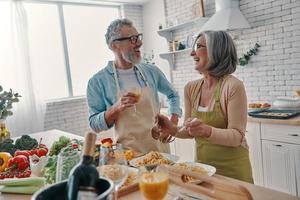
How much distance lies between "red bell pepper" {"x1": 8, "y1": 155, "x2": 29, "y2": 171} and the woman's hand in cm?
108

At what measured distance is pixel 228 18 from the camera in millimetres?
3717

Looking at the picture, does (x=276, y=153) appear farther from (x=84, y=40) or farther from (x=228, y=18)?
(x=84, y=40)

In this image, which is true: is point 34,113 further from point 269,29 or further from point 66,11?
point 269,29

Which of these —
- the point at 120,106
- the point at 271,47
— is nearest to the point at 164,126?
the point at 120,106

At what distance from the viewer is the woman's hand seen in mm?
1492

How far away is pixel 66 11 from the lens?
5199mm

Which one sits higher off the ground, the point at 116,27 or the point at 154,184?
the point at 116,27

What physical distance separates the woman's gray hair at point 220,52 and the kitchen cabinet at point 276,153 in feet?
4.89

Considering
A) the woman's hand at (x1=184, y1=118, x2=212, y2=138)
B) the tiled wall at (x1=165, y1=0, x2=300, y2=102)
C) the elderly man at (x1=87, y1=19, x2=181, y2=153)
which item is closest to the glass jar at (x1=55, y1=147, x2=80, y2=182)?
the woman's hand at (x1=184, y1=118, x2=212, y2=138)

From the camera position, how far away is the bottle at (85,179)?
0.75 meters

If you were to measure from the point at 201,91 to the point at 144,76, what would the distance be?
571 mm

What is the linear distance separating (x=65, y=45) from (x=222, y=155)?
418 centimetres

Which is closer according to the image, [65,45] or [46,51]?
[46,51]

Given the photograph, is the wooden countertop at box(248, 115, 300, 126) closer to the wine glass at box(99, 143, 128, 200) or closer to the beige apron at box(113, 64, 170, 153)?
the beige apron at box(113, 64, 170, 153)
